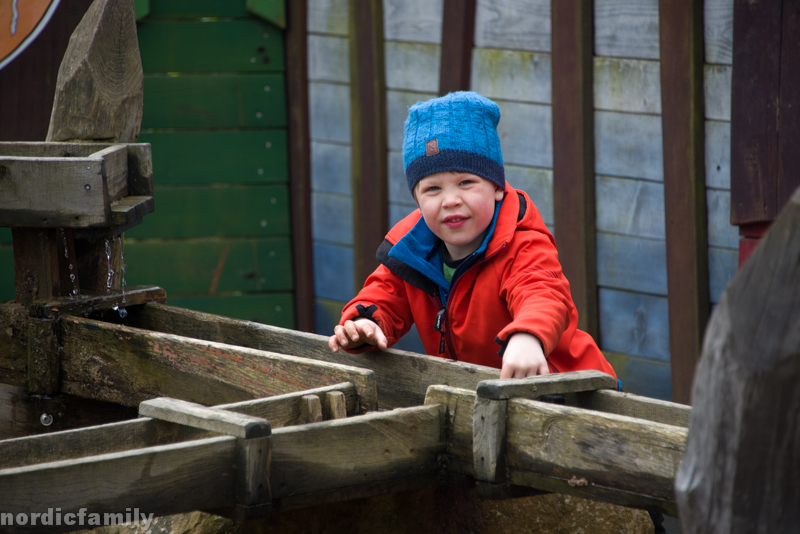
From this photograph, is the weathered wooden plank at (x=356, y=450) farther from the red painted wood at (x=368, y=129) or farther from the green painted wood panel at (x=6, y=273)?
the green painted wood panel at (x=6, y=273)

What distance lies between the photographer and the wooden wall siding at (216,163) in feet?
16.5

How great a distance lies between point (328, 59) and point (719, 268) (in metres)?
2.70

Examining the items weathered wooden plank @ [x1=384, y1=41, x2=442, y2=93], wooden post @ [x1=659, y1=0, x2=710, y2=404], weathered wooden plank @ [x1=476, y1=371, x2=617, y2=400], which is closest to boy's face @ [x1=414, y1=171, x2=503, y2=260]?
weathered wooden plank @ [x1=476, y1=371, x2=617, y2=400]

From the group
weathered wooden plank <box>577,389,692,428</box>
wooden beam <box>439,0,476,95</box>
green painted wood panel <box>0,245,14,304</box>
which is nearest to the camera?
weathered wooden plank <box>577,389,692,428</box>

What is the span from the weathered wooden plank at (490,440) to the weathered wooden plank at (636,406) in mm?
255

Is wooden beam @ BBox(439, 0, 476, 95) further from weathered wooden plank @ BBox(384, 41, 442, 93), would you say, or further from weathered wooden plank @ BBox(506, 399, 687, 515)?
weathered wooden plank @ BBox(506, 399, 687, 515)

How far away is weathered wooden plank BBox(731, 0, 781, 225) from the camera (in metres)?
2.76

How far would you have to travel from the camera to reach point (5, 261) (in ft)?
16.3

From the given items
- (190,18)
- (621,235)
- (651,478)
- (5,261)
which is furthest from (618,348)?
(5,261)

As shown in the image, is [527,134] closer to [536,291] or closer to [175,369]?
[536,291]

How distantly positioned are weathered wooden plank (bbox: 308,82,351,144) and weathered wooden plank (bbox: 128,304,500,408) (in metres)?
2.38

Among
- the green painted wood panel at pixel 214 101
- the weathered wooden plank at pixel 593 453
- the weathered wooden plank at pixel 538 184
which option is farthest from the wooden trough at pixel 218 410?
the green painted wood panel at pixel 214 101

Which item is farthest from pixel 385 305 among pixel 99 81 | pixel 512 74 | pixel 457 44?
pixel 457 44

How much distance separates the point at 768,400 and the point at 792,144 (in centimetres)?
194
